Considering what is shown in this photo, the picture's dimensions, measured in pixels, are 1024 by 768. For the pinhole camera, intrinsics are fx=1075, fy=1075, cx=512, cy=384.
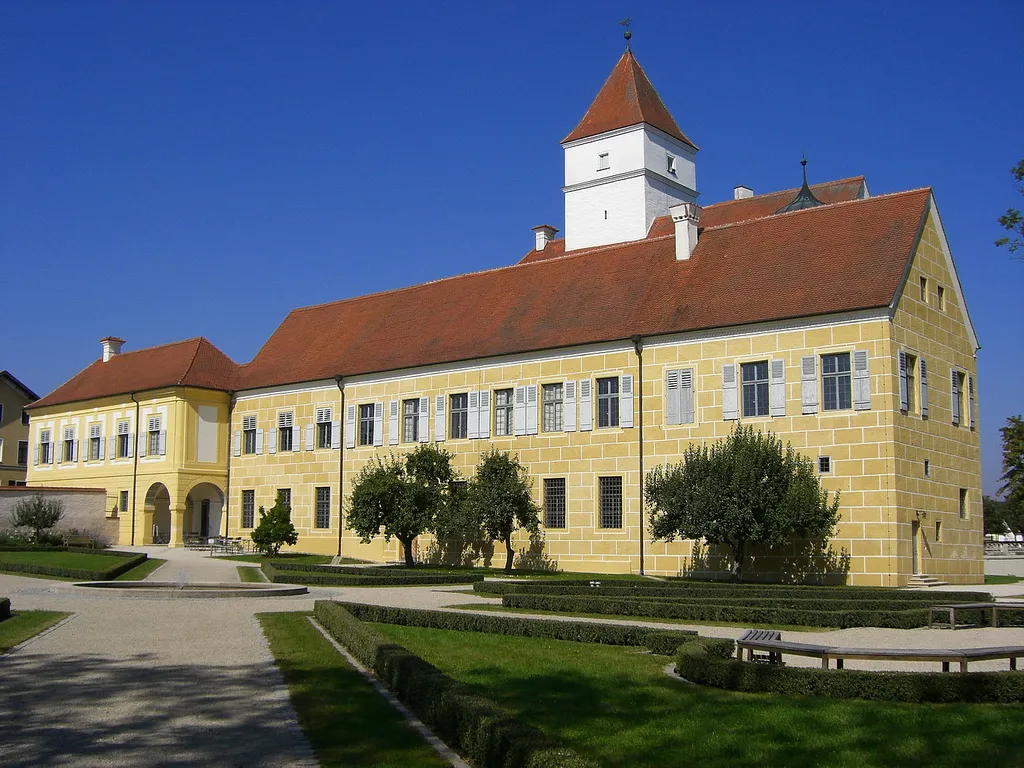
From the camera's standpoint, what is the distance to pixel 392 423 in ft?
134

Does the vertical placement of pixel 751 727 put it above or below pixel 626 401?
below

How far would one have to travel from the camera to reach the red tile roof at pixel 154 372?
48.6m

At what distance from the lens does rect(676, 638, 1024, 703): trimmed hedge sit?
10.2 meters

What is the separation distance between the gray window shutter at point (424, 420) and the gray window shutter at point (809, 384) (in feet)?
48.1

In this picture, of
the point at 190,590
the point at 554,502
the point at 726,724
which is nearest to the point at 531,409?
the point at 554,502

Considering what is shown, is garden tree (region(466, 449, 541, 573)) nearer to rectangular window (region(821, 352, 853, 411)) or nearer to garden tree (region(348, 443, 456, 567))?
garden tree (region(348, 443, 456, 567))

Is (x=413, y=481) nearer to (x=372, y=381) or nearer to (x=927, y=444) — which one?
(x=372, y=381)

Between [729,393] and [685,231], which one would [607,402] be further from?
[685,231]

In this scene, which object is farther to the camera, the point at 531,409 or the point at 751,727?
the point at 531,409

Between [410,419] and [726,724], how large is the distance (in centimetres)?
3186

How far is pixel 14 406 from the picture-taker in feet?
235

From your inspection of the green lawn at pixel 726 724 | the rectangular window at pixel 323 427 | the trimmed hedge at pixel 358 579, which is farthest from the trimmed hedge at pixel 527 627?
the rectangular window at pixel 323 427

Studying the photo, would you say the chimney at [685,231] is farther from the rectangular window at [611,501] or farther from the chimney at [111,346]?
the chimney at [111,346]

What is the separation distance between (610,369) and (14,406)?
170ft
